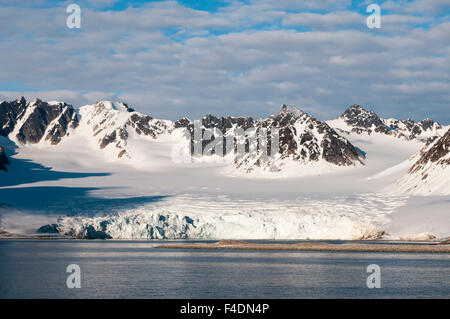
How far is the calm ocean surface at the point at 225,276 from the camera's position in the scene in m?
60.1

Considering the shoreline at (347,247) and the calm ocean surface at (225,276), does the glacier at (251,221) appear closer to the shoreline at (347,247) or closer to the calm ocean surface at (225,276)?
the shoreline at (347,247)

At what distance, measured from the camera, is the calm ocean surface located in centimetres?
6012

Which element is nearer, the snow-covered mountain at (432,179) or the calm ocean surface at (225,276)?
the calm ocean surface at (225,276)

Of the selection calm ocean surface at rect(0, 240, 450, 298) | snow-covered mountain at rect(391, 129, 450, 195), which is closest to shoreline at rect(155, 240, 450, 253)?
calm ocean surface at rect(0, 240, 450, 298)

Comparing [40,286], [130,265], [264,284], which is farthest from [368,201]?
[40,286]

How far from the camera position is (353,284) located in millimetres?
66625

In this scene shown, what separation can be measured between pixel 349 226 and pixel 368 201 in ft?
70.6

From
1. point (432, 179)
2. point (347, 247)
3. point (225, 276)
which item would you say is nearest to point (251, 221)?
point (347, 247)

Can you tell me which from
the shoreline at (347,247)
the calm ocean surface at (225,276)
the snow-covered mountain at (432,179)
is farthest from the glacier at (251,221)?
the calm ocean surface at (225,276)

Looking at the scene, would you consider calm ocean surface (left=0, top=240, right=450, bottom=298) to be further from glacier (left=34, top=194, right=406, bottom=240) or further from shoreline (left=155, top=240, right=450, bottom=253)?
glacier (left=34, top=194, right=406, bottom=240)

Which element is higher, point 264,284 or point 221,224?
point 221,224
